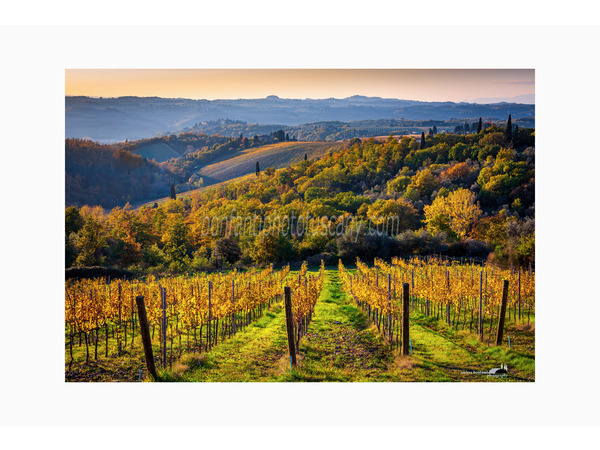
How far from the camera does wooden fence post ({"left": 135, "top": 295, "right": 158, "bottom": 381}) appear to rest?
6.66m

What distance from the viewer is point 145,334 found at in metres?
6.80

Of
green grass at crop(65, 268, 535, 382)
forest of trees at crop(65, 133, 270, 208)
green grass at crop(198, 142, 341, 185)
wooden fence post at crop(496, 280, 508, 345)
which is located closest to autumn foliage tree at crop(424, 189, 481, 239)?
wooden fence post at crop(496, 280, 508, 345)

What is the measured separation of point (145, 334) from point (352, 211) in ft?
15.3

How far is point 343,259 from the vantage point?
953cm

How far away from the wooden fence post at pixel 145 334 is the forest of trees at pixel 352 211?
82.9 inches

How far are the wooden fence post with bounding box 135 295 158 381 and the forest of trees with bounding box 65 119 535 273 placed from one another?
2106 mm

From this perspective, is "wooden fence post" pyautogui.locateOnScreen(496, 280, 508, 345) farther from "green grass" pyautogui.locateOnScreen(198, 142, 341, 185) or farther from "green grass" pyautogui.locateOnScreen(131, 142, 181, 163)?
"green grass" pyautogui.locateOnScreen(131, 142, 181, 163)

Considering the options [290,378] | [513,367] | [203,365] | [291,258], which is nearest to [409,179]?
[291,258]

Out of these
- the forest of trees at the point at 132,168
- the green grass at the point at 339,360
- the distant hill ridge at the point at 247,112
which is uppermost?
the distant hill ridge at the point at 247,112

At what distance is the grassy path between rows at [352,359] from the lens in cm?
704

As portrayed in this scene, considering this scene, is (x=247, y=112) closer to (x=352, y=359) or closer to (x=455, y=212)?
(x=455, y=212)

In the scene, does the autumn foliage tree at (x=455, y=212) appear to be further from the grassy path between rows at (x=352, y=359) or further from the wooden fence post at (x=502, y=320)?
the grassy path between rows at (x=352, y=359)

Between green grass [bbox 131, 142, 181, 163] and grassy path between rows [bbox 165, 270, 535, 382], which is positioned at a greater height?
green grass [bbox 131, 142, 181, 163]

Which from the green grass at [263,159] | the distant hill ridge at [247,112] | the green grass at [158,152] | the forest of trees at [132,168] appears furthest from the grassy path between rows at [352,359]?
the distant hill ridge at [247,112]
